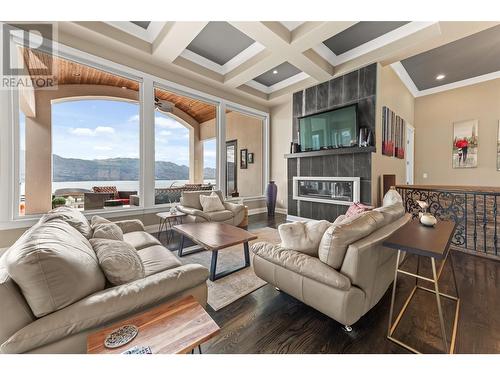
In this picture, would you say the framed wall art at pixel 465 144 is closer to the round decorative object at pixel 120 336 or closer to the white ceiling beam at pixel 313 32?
the white ceiling beam at pixel 313 32

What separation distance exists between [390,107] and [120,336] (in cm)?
564

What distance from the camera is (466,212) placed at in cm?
319

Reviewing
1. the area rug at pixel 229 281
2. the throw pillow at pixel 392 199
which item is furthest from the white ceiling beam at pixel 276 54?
the area rug at pixel 229 281

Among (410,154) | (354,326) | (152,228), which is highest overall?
(410,154)

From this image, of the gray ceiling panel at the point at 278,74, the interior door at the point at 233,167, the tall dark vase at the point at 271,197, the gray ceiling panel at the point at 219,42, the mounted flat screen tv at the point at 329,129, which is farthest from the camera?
the interior door at the point at 233,167

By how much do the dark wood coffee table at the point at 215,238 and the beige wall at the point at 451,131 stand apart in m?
6.23

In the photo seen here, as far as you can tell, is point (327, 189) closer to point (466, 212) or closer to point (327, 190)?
point (327, 190)

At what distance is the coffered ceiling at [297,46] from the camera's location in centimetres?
312

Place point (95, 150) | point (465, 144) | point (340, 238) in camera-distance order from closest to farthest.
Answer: point (340, 238) < point (95, 150) < point (465, 144)

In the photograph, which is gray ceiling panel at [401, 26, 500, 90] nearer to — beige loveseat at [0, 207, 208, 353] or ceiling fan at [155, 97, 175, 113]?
ceiling fan at [155, 97, 175, 113]

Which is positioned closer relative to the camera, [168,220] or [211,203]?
[168,220]

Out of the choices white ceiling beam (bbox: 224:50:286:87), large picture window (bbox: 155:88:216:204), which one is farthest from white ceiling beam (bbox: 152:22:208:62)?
white ceiling beam (bbox: 224:50:286:87)

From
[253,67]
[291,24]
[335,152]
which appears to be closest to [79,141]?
[253,67]
